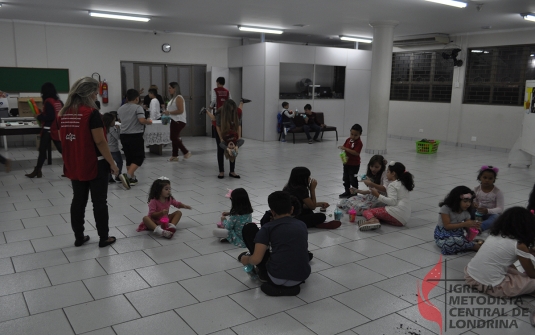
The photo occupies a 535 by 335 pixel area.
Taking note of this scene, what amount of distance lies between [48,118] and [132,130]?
61.5 inches

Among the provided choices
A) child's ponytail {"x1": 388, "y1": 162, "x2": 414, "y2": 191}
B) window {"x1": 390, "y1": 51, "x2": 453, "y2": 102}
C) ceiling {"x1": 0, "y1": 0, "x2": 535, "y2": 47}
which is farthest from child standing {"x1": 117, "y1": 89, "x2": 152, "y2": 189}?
window {"x1": 390, "y1": 51, "x2": 453, "y2": 102}

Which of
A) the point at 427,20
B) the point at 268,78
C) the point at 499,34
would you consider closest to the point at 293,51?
the point at 268,78

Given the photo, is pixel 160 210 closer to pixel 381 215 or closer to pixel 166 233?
pixel 166 233

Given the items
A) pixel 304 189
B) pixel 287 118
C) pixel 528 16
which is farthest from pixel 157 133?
pixel 528 16

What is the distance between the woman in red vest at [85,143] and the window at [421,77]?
10973 millimetres

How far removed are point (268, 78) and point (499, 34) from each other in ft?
19.7

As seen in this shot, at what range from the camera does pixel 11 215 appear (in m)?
5.16

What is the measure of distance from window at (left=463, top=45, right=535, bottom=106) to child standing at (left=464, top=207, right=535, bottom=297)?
9.14 meters

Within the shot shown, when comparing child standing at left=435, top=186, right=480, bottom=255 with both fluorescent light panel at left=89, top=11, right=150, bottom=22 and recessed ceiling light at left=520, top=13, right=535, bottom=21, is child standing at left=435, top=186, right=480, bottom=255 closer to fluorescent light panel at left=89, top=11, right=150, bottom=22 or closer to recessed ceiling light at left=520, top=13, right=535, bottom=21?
recessed ceiling light at left=520, top=13, right=535, bottom=21

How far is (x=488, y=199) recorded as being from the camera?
15.8 feet

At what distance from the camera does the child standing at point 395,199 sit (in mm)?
4832

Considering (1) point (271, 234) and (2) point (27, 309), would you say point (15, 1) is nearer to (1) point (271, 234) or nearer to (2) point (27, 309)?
(2) point (27, 309)

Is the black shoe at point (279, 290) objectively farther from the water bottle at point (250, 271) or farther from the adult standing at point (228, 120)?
the adult standing at point (228, 120)

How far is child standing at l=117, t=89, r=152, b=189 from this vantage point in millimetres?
6574
